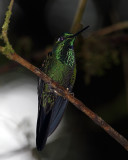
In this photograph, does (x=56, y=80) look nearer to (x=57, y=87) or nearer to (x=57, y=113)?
(x=57, y=113)

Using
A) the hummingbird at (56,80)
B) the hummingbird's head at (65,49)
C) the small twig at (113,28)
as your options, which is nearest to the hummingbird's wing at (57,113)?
the hummingbird at (56,80)

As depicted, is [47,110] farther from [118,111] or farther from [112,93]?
[112,93]

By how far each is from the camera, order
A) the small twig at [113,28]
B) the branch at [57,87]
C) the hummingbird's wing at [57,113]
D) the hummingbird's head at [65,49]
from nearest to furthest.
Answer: the branch at [57,87]
the hummingbird's head at [65,49]
the hummingbird's wing at [57,113]
the small twig at [113,28]

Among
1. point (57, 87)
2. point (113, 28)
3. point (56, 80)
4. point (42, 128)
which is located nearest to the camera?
point (57, 87)

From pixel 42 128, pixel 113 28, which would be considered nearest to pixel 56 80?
pixel 42 128

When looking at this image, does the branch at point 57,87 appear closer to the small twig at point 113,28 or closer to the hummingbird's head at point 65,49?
the hummingbird's head at point 65,49

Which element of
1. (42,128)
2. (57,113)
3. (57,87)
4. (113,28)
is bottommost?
(113,28)

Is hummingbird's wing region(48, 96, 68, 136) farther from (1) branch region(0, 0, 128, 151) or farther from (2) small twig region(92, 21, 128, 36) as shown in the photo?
(2) small twig region(92, 21, 128, 36)

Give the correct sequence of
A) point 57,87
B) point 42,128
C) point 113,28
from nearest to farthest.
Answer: point 57,87, point 42,128, point 113,28
